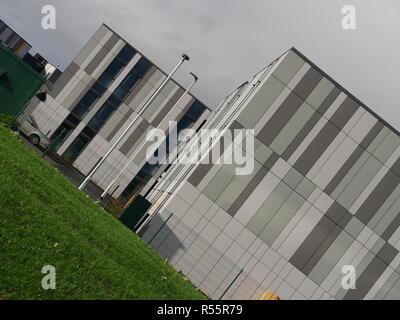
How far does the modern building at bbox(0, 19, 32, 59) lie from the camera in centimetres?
9006

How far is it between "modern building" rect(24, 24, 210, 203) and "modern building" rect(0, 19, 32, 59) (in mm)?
41393

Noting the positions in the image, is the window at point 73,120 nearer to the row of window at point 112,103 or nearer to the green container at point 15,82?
the row of window at point 112,103

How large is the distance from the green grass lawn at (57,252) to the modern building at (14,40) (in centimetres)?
8467

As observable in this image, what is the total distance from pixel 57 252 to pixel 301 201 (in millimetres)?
21863

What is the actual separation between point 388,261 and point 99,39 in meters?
40.9

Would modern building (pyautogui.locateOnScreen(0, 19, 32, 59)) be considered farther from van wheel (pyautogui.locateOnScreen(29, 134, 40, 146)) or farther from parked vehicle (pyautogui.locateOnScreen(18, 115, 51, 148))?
van wheel (pyautogui.locateOnScreen(29, 134, 40, 146))

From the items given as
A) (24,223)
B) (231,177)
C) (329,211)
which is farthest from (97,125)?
(24,223)

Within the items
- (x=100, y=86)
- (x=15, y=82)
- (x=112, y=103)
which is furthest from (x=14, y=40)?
(x=15, y=82)

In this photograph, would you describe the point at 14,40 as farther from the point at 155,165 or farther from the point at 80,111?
the point at 155,165

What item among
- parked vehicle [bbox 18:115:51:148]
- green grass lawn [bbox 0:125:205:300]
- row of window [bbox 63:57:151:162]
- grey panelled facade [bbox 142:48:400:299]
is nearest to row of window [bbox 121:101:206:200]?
row of window [bbox 63:57:151:162]

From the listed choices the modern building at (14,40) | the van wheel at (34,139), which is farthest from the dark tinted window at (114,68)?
the modern building at (14,40)

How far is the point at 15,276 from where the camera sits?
6789mm
